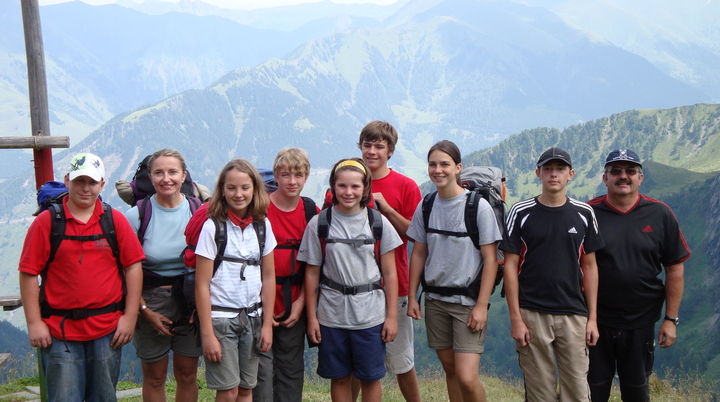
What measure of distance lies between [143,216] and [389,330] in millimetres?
2197

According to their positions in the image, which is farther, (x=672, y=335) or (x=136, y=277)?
(x=672, y=335)

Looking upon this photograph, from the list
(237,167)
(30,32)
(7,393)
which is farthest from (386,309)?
(7,393)

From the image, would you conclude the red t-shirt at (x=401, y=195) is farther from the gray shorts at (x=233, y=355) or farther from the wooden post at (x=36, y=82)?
the wooden post at (x=36, y=82)

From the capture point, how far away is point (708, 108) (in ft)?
458

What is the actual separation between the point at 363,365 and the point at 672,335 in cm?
268

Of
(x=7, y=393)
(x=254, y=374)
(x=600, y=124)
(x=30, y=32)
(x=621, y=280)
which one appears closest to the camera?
(x=254, y=374)

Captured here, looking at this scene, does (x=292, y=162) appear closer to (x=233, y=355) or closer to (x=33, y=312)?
(x=233, y=355)

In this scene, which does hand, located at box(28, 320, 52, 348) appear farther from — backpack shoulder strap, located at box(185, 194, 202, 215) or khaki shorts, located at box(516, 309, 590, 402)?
khaki shorts, located at box(516, 309, 590, 402)

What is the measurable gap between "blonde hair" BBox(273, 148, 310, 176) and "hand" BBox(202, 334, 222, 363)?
1.40 m

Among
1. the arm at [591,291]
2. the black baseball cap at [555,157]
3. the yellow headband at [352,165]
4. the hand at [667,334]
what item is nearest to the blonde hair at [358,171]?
the yellow headband at [352,165]

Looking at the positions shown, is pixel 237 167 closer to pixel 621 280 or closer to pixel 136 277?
pixel 136 277

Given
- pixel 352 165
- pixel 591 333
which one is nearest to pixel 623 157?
pixel 591 333

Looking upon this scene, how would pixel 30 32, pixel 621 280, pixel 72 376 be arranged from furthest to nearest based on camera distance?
1. pixel 30 32
2. pixel 621 280
3. pixel 72 376

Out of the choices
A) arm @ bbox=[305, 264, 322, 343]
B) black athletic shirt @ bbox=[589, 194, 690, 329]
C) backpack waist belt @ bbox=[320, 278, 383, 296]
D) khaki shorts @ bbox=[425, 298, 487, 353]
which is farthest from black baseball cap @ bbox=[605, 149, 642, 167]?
arm @ bbox=[305, 264, 322, 343]
